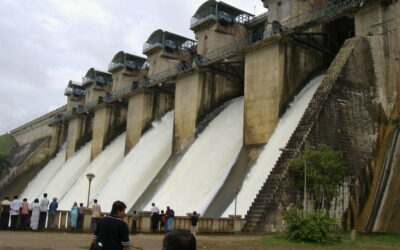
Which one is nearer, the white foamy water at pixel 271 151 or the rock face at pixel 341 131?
the rock face at pixel 341 131

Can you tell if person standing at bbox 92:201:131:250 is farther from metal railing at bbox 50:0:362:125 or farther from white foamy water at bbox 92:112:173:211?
white foamy water at bbox 92:112:173:211

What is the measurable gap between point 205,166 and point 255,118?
4.24 metres

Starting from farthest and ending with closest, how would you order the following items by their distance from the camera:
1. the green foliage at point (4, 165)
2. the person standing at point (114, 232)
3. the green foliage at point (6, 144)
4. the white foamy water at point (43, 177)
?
1. the green foliage at point (6, 144)
2. the green foliage at point (4, 165)
3. the white foamy water at point (43, 177)
4. the person standing at point (114, 232)

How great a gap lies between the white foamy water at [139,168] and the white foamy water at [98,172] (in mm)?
2425

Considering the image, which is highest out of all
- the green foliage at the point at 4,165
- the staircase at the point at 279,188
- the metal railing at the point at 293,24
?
the metal railing at the point at 293,24

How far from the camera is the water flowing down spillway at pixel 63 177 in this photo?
44.6 m

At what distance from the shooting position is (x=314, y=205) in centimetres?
1962

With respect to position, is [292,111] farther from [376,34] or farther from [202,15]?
[202,15]

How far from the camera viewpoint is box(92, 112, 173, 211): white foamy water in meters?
32.7

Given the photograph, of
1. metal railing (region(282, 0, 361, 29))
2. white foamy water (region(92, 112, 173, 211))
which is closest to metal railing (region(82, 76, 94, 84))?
white foamy water (region(92, 112, 173, 211))

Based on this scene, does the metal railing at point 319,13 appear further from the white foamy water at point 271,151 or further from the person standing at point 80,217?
the person standing at point 80,217

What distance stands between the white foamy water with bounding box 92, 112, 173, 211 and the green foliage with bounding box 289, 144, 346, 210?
14.5 metres

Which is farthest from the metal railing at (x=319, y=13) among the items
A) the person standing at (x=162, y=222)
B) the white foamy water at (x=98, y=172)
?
the white foamy water at (x=98, y=172)

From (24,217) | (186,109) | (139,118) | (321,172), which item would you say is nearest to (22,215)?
(24,217)
